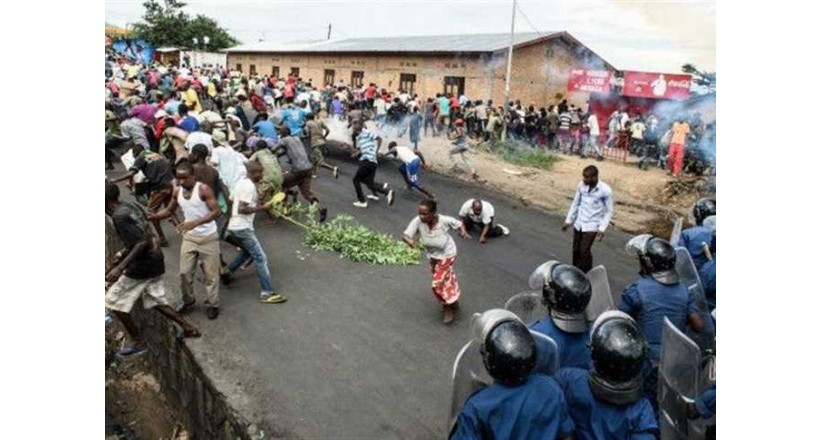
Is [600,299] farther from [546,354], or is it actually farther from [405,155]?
[405,155]

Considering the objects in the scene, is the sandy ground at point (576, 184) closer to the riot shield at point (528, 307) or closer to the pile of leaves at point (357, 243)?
the pile of leaves at point (357, 243)

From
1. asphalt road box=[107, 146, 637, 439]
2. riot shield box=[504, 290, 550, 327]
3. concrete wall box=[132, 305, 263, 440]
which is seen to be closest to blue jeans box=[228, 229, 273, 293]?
asphalt road box=[107, 146, 637, 439]

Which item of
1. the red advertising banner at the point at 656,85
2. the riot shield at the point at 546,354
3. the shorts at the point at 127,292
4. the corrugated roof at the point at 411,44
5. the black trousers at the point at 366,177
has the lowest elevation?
the shorts at the point at 127,292

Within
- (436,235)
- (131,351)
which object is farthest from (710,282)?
(131,351)

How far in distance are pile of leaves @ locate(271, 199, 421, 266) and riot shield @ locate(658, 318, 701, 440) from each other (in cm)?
405

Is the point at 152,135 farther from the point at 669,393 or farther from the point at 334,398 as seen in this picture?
the point at 669,393

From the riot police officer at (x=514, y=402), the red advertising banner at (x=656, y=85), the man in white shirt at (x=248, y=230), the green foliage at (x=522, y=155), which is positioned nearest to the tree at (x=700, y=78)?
the red advertising banner at (x=656, y=85)

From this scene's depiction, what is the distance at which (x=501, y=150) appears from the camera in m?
14.4

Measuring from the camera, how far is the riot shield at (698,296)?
144 inches

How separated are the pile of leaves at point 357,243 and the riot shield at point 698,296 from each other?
3318 millimetres

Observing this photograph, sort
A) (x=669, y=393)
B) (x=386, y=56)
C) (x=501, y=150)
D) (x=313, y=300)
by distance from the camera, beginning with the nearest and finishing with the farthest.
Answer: (x=669, y=393) → (x=313, y=300) → (x=501, y=150) → (x=386, y=56)

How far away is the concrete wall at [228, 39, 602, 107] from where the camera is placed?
16672mm
